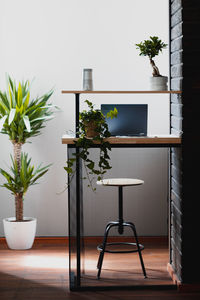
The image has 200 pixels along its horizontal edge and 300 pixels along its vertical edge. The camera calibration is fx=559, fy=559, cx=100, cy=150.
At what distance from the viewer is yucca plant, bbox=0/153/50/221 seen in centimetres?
525

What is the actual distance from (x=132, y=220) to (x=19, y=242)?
143 cm

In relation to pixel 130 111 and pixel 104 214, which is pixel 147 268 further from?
pixel 130 111

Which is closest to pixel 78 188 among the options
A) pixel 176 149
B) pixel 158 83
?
pixel 176 149

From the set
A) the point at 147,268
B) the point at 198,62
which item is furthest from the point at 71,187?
the point at 198,62

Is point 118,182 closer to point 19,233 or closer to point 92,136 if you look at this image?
point 92,136

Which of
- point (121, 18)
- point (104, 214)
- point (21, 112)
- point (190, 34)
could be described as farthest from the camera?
point (121, 18)

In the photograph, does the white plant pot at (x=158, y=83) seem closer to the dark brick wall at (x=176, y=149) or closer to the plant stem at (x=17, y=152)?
the dark brick wall at (x=176, y=149)

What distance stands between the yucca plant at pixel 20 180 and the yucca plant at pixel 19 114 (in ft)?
0.04

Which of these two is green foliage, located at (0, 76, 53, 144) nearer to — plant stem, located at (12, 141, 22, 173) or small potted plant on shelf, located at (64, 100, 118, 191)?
plant stem, located at (12, 141, 22, 173)

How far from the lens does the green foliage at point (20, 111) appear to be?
203 inches

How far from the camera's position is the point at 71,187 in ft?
13.6

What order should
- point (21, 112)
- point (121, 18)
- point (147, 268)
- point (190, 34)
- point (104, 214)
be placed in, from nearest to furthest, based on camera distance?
1. point (190, 34)
2. point (104, 214)
3. point (147, 268)
4. point (21, 112)
5. point (121, 18)

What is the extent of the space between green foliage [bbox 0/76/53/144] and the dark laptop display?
1.21 m

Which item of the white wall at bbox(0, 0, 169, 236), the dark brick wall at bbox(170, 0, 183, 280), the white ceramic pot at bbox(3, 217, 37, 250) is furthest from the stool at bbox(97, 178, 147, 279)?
the white wall at bbox(0, 0, 169, 236)
